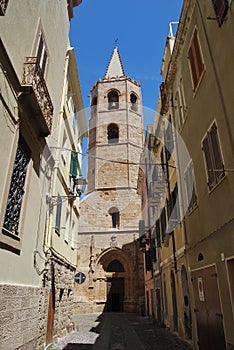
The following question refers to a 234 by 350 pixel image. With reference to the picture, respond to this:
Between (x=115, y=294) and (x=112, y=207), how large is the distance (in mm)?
8123

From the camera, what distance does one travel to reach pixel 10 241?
201 inches

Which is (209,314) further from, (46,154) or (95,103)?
(95,103)

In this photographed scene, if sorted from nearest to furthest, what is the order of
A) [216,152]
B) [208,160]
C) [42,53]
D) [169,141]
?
[216,152] → [208,160] → [42,53] → [169,141]

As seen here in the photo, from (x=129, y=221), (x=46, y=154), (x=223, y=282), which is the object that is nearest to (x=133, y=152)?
(x=129, y=221)

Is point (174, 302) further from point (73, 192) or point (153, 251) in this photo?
point (73, 192)

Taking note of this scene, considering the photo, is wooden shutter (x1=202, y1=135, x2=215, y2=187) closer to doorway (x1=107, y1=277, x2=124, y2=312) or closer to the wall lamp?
the wall lamp

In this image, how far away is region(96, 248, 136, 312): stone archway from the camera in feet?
80.7

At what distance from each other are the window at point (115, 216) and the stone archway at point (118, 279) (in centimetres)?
277

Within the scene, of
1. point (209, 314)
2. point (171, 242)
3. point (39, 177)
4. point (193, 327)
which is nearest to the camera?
point (209, 314)

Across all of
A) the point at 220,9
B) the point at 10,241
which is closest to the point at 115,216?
the point at 10,241

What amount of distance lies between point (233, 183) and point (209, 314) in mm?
3277

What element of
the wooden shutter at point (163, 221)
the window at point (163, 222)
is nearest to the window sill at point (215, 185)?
the window at point (163, 222)

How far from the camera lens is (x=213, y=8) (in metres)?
6.30

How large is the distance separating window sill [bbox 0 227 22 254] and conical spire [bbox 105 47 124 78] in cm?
3500
